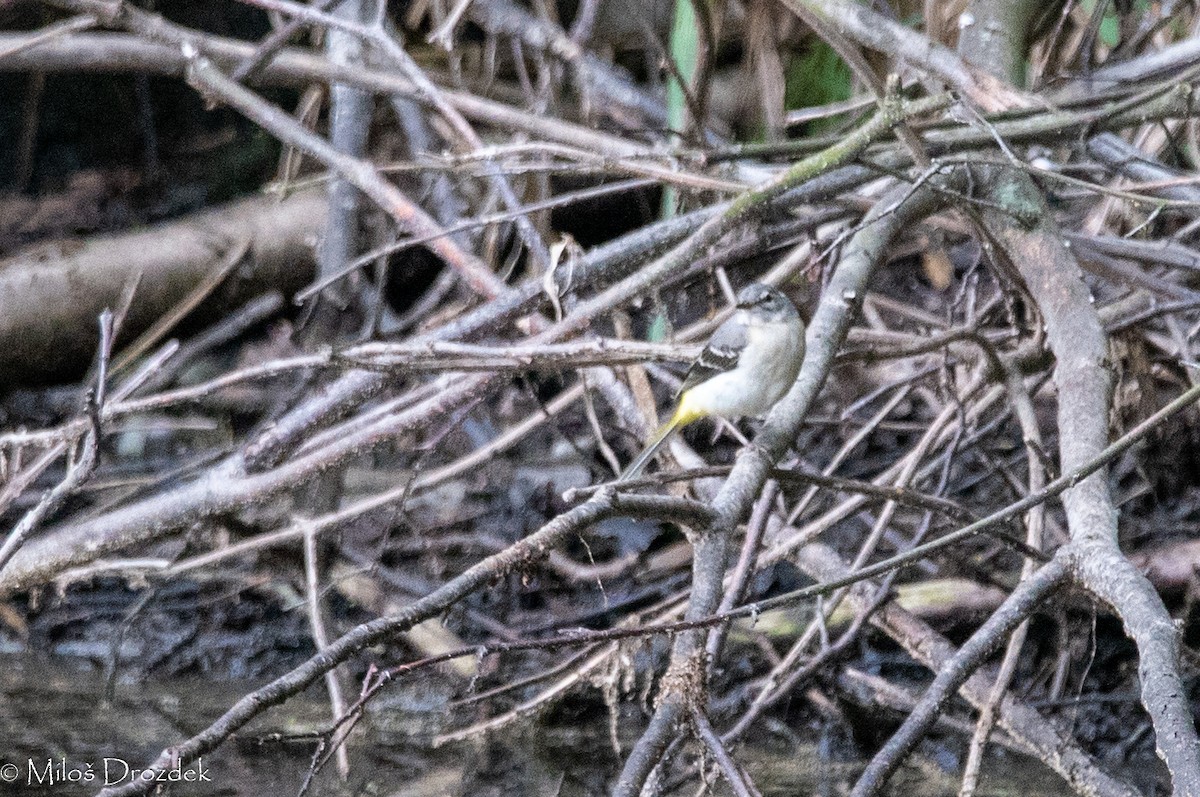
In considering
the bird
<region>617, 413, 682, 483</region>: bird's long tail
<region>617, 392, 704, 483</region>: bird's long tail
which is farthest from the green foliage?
<region>617, 413, 682, 483</region>: bird's long tail

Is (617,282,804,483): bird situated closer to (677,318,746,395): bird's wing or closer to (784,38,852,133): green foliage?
(677,318,746,395): bird's wing

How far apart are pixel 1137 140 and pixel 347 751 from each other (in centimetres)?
412

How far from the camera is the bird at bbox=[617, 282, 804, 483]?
4.48 m

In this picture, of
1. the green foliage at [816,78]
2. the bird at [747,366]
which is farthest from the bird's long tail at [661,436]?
the green foliage at [816,78]

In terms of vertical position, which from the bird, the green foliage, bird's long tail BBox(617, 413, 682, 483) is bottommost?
bird's long tail BBox(617, 413, 682, 483)

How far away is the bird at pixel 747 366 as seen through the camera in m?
4.48

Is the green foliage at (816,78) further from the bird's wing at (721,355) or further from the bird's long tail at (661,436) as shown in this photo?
the bird's long tail at (661,436)

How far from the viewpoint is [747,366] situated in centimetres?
449

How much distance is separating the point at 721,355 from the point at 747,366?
98 millimetres

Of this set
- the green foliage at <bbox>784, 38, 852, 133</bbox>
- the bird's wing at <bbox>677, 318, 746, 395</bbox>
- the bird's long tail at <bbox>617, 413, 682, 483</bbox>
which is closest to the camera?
the bird's long tail at <bbox>617, 413, 682, 483</bbox>

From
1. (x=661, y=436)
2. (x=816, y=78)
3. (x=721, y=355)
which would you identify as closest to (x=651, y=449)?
(x=661, y=436)

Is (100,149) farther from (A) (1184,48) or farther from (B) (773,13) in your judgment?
(A) (1184,48)

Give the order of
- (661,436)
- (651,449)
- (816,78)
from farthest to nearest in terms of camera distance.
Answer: (816,78)
(661,436)
(651,449)

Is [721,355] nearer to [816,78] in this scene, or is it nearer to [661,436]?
[661,436]
